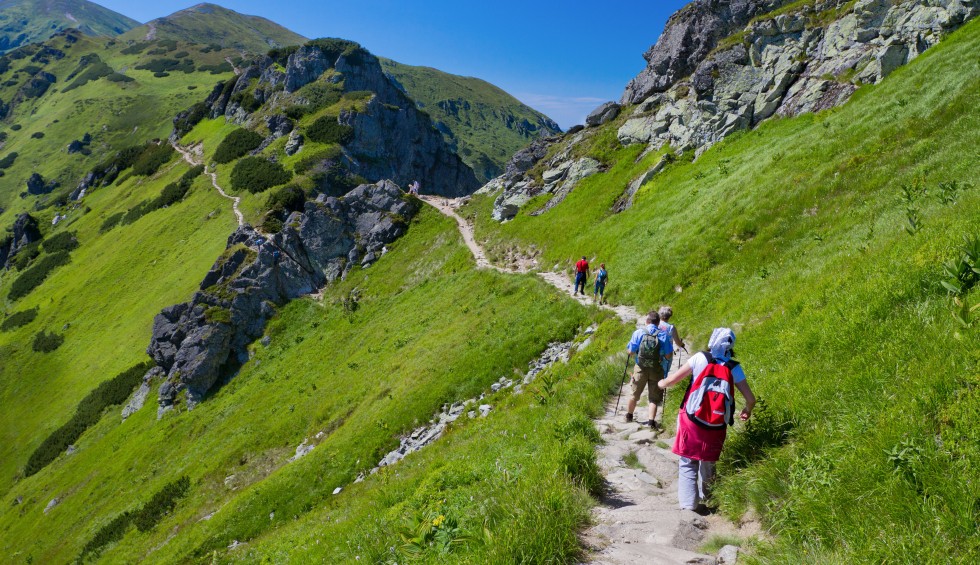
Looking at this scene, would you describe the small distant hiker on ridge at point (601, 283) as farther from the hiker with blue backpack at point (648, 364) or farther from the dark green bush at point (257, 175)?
the dark green bush at point (257, 175)

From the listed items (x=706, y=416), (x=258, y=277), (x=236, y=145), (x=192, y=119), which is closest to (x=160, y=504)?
(x=258, y=277)

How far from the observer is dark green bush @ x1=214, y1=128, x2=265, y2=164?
A: 100m

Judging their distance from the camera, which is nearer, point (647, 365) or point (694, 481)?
point (694, 481)

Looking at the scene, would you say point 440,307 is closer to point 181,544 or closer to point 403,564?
point 181,544

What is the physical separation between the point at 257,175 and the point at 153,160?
59151 millimetres

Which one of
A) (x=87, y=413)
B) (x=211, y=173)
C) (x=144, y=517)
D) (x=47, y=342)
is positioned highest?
(x=211, y=173)

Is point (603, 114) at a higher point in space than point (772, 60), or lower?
higher

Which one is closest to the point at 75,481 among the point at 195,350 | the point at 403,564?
the point at 195,350

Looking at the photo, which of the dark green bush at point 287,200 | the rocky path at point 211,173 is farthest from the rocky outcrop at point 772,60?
the rocky path at point 211,173

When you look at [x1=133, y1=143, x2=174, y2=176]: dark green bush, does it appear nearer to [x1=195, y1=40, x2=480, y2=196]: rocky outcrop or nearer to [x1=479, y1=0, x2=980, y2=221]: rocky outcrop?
[x1=195, y1=40, x2=480, y2=196]: rocky outcrop

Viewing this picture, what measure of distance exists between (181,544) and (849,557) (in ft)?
107

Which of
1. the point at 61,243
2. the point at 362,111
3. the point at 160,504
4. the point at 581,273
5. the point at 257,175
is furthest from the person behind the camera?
the point at 61,243

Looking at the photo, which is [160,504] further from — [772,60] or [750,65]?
[772,60]

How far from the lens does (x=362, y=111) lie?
101438 mm
